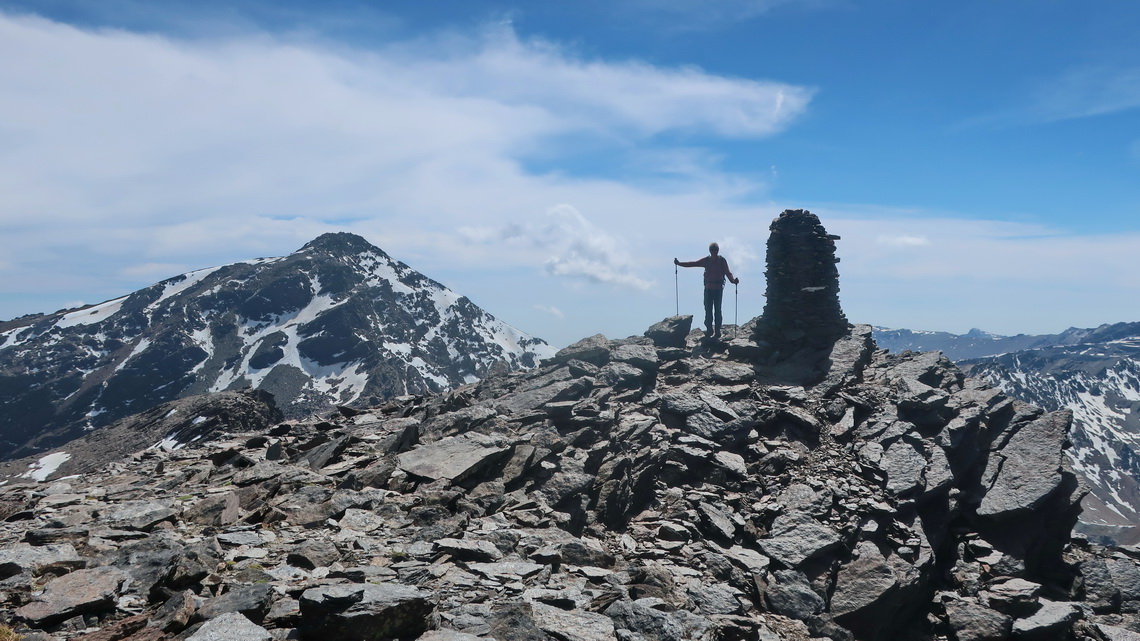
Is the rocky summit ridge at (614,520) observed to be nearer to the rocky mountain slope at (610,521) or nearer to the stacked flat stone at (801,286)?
the rocky mountain slope at (610,521)

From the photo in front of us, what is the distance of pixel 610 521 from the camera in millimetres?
19047

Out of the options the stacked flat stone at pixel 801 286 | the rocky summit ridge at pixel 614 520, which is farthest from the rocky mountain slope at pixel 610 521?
the stacked flat stone at pixel 801 286

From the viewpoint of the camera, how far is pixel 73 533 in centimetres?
1338

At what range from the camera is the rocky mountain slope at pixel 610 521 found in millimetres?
10945

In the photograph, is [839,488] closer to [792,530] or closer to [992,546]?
[792,530]

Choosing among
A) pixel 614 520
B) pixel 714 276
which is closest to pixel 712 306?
pixel 714 276

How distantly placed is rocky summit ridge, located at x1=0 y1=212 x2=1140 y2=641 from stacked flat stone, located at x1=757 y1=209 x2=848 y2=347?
83 cm

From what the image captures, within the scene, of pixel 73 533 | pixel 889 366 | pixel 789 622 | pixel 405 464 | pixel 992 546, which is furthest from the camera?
pixel 889 366

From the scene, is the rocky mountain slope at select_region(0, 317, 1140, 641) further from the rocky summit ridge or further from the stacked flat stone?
the stacked flat stone

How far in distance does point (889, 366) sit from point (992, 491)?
27.7ft

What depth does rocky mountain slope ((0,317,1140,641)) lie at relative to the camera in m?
10.9

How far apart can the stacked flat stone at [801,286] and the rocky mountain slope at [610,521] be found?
64.4 inches

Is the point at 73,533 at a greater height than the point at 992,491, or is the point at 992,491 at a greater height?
the point at 73,533

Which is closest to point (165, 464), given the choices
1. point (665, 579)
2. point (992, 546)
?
point (665, 579)
